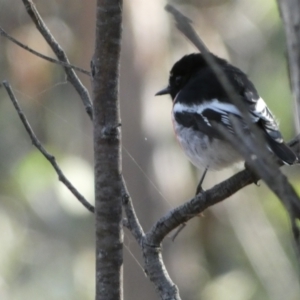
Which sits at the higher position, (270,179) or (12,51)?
(12,51)

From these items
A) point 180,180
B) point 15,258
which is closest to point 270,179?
point 180,180

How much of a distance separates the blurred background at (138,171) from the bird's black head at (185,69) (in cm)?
175

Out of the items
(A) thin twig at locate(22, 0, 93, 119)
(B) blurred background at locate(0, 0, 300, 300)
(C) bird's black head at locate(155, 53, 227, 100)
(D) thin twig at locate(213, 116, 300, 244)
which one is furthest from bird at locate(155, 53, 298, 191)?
(B) blurred background at locate(0, 0, 300, 300)

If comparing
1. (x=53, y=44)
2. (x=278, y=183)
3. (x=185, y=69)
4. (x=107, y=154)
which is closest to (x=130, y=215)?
(x=107, y=154)

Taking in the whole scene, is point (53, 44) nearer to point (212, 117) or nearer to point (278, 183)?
point (212, 117)

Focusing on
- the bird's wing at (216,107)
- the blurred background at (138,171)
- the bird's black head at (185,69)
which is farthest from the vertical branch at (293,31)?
the blurred background at (138,171)

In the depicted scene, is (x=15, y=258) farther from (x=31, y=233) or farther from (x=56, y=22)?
(x=56, y=22)

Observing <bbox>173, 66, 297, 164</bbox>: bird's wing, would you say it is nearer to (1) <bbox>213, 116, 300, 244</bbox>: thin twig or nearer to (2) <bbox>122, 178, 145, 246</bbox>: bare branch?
(2) <bbox>122, 178, 145, 246</bbox>: bare branch

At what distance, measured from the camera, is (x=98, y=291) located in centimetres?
153

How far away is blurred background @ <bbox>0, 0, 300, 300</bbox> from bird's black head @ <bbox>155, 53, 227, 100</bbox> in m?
1.75

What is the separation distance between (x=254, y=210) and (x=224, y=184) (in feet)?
14.0

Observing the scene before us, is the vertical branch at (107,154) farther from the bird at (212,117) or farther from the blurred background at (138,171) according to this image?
the blurred background at (138,171)

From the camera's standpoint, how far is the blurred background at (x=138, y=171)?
A: 5133 mm

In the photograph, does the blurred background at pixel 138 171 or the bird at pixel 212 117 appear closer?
the bird at pixel 212 117
